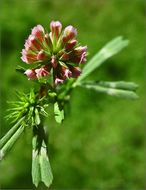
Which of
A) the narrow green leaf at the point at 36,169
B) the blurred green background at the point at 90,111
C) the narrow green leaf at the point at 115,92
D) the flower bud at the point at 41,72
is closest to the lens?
the flower bud at the point at 41,72

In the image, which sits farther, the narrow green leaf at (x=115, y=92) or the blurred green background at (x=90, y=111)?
the blurred green background at (x=90, y=111)

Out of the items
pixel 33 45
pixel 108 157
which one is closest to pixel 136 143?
pixel 108 157

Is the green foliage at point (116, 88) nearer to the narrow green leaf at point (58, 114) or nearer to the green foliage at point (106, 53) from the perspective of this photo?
the green foliage at point (106, 53)

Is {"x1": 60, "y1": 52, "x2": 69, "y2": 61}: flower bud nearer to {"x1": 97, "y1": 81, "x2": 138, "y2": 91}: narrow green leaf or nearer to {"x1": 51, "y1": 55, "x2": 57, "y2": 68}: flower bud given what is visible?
{"x1": 51, "y1": 55, "x2": 57, "y2": 68}: flower bud

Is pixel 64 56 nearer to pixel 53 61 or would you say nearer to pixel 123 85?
pixel 53 61

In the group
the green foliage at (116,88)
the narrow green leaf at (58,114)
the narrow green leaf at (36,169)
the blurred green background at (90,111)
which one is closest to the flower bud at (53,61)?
the narrow green leaf at (58,114)

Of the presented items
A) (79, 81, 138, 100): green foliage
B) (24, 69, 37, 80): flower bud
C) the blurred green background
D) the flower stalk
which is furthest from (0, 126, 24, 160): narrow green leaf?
the blurred green background
